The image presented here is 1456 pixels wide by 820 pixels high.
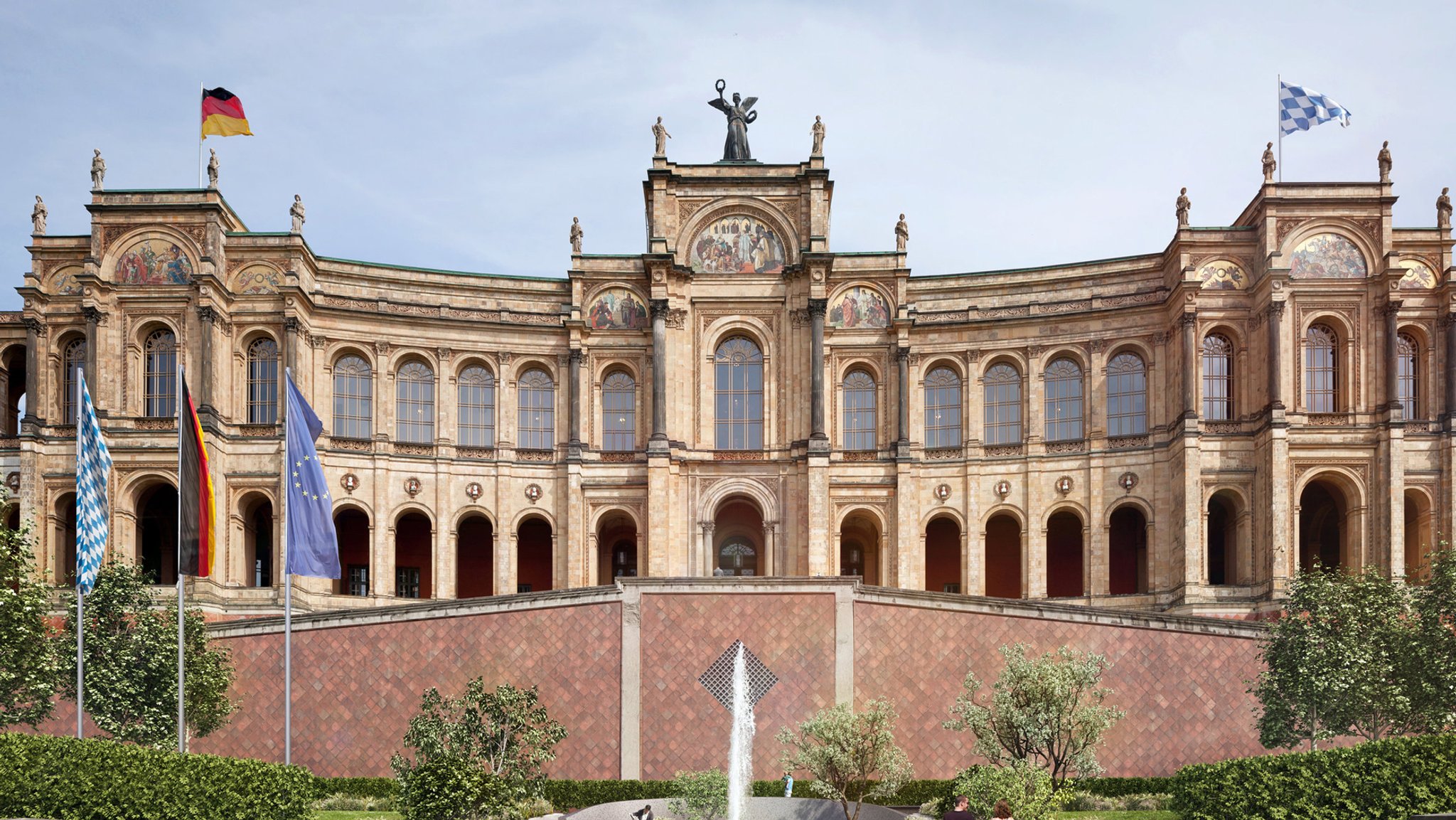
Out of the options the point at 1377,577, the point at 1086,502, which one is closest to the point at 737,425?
the point at 1086,502

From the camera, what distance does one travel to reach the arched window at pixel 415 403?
55031 millimetres

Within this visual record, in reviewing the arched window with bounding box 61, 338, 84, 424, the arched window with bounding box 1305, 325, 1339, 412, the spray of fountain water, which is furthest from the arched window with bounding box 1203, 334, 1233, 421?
the arched window with bounding box 61, 338, 84, 424

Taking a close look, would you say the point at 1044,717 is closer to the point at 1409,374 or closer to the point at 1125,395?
the point at 1125,395

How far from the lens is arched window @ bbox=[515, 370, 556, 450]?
5594 cm

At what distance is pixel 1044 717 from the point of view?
107 ft

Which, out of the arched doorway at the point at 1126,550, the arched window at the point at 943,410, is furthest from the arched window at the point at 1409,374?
the arched window at the point at 943,410

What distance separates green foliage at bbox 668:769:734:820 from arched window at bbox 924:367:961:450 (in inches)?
1068

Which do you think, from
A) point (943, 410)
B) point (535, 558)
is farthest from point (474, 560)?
point (943, 410)

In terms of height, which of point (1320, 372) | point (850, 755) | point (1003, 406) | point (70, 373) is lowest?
point (850, 755)

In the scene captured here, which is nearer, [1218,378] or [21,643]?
[21,643]

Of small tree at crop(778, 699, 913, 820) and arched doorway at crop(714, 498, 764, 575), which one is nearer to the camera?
small tree at crop(778, 699, 913, 820)

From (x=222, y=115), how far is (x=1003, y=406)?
100 feet

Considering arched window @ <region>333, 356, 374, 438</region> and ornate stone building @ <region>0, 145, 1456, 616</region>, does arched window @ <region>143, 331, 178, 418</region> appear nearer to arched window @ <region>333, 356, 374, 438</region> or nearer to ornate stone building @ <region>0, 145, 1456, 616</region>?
ornate stone building @ <region>0, 145, 1456, 616</region>

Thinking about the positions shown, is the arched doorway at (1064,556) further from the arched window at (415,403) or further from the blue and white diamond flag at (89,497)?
the blue and white diamond flag at (89,497)
